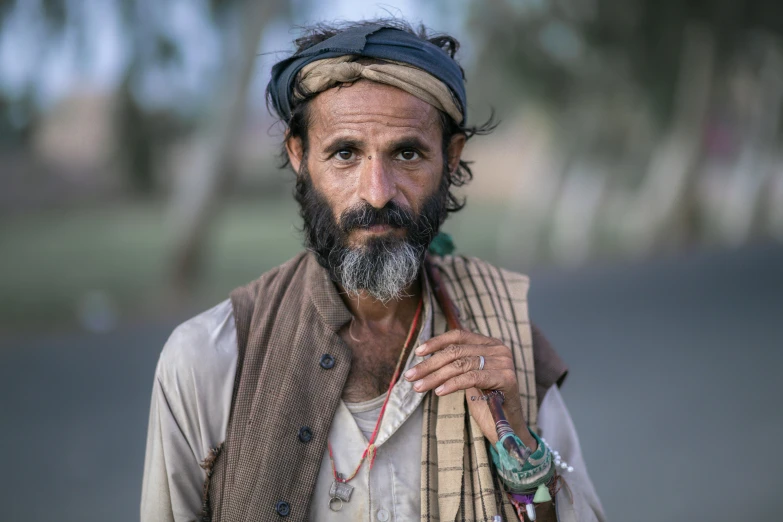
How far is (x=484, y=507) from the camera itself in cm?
198

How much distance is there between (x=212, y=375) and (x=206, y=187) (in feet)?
22.7

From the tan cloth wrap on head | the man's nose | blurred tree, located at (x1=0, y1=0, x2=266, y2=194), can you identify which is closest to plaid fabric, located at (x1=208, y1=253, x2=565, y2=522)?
the man's nose

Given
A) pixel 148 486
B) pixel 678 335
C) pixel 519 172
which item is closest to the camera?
pixel 148 486

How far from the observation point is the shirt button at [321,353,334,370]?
205cm

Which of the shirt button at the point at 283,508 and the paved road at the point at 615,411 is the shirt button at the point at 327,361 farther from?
the paved road at the point at 615,411

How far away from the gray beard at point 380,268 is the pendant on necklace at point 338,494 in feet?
1.77

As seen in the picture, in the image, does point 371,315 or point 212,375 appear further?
point 371,315

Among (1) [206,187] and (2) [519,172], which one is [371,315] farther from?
(2) [519,172]

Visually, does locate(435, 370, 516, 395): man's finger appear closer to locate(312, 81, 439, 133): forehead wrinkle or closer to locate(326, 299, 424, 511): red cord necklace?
locate(326, 299, 424, 511): red cord necklace

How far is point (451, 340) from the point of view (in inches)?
80.1

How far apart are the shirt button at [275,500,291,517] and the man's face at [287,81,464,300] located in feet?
2.03

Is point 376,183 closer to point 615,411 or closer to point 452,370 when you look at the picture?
point 452,370

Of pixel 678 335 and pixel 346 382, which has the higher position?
pixel 678 335

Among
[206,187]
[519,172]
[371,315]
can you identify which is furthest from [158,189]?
[519,172]
